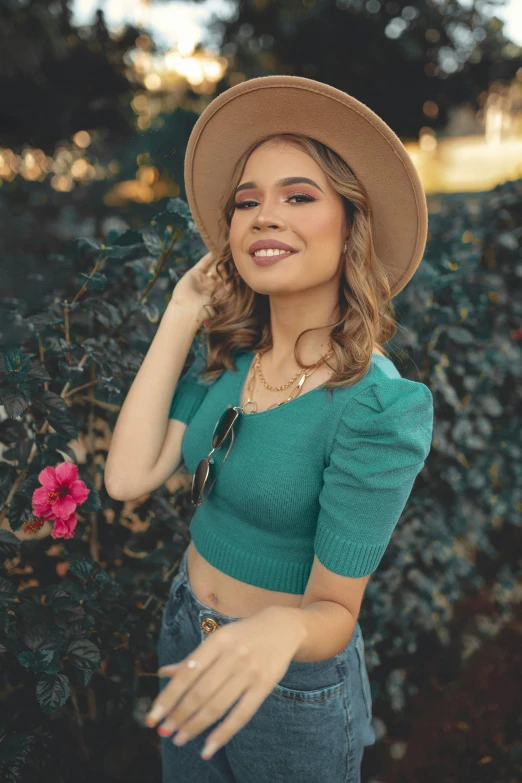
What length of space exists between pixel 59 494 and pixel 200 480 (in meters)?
0.36

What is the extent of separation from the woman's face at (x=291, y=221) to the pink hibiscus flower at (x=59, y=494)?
0.64 meters

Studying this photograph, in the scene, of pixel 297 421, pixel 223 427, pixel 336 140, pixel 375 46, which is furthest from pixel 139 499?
pixel 375 46

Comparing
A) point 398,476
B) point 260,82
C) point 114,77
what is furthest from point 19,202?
point 114,77

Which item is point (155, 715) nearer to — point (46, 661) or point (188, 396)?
point (46, 661)

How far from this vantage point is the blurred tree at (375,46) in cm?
820

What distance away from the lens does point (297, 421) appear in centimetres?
136

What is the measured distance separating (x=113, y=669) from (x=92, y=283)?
1.25 meters

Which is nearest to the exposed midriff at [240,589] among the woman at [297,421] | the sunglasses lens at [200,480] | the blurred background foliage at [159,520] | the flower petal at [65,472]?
the woman at [297,421]

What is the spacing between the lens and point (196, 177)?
1.68 meters

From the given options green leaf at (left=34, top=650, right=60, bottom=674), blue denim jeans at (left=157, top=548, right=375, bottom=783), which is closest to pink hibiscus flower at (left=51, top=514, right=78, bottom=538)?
green leaf at (left=34, top=650, right=60, bottom=674)

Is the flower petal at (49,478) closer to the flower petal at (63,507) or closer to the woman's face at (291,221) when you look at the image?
the flower petal at (63,507)

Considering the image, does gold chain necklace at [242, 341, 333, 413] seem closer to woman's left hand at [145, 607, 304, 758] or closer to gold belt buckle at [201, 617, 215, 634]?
gold belt buckle at [201, 617, 215, 634]

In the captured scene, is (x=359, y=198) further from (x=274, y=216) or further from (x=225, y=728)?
(x=225, y=728)

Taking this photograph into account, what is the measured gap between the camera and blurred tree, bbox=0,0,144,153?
6.09 m
